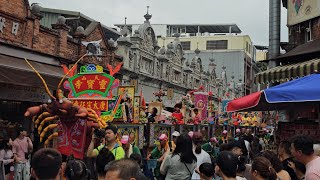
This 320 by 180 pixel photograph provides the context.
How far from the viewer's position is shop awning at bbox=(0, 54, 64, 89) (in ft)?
35.6

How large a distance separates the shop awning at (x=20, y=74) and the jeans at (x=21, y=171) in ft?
6.98

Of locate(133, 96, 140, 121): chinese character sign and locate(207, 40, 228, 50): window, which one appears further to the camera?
locate(207, 40, 228, 50): window

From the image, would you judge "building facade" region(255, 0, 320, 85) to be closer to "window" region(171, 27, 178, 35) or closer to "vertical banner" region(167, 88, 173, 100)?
"vertical banner" region(167, 88, 173, 100)

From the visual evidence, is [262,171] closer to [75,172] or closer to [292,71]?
[75,172]

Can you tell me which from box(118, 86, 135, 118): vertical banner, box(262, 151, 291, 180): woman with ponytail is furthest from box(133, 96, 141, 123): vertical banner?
box(262, 151, 291, 180): woman with ponytail

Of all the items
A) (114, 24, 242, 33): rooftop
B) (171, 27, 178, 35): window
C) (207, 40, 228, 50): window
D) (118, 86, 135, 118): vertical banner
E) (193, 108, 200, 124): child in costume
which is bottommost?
(193, 108, 200, 124): child in costume

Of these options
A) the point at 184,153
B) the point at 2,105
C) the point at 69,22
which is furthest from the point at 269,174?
the point at 69,22

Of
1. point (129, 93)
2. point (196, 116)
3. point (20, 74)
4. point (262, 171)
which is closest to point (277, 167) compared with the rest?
point (262, 171)

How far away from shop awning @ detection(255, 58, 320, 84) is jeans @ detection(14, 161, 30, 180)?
7.70 metres

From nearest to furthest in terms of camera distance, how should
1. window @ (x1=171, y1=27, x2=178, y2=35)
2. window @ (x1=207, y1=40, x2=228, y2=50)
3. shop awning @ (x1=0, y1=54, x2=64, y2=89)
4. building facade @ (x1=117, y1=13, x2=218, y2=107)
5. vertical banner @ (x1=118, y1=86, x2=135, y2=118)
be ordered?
shop awning @ (x1=0, y1=54, x2=64, y2=89), vertical banner @ (x1=118, y1=86, x2=135, y2=118), building facade @ (x1=117, y1=13, x2=218, y2=107), window @ (x1=207, y1=40, x2=228, y2=50), window @ (x1=171, y1=27, x2=178, y2=35)

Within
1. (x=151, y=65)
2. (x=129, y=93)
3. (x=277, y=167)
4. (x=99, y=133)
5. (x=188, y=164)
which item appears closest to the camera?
(x=277, y=167)

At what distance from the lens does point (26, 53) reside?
1308cm

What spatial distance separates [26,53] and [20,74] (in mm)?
2081

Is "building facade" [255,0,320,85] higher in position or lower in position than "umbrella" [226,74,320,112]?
higher
